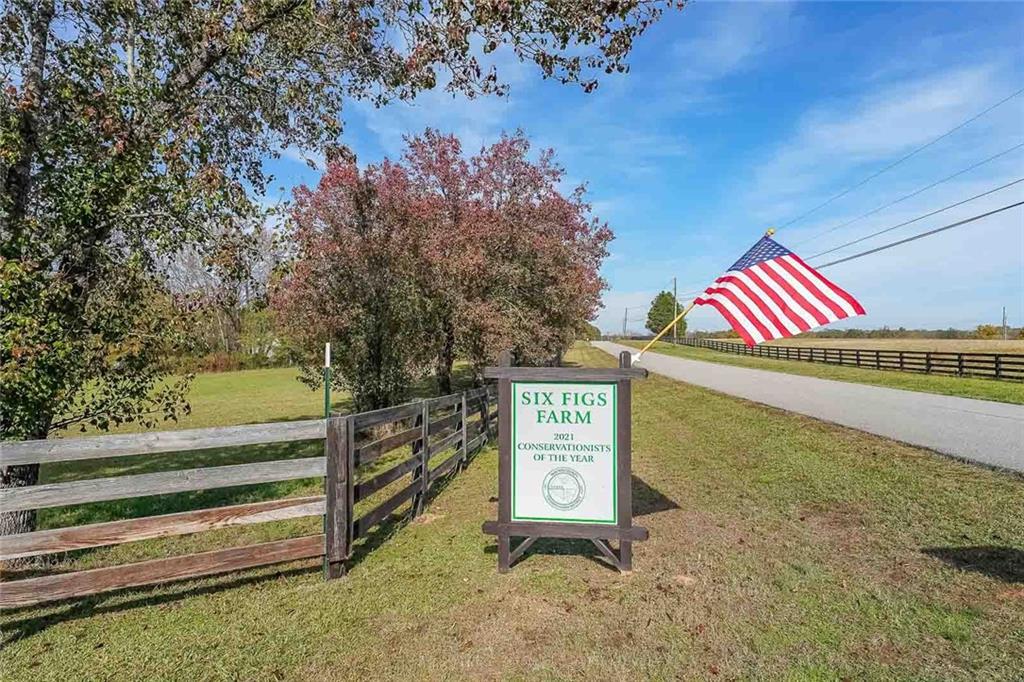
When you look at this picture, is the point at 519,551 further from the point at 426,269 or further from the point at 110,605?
the point at 426,269

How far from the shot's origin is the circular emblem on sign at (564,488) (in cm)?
471

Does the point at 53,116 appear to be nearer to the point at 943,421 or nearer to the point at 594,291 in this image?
the point at 943,421

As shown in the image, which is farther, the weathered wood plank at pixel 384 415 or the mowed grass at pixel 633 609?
the weathered wood plank at pixel 384 415

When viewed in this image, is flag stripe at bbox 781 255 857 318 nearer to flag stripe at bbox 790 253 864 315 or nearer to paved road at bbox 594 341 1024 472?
flag stripe at bbox 790 253 864 315

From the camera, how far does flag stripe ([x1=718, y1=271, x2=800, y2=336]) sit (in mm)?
4676

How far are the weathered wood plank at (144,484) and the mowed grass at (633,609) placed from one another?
862 millimetres

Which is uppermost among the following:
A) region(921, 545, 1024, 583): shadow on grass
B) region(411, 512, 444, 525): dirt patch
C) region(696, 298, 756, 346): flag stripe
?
region(696, 298, 756, 346): flag stripe

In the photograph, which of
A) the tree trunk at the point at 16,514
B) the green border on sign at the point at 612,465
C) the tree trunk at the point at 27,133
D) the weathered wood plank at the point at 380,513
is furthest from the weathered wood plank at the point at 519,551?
the tree trunk at the point at 27,133

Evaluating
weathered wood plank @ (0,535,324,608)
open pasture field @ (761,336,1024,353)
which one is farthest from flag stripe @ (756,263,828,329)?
open pasture field @ (761,336,1024,353)

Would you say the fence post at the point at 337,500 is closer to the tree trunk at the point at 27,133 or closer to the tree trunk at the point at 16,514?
the tree trunk at the point at 16,514

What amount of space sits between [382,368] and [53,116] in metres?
7.22

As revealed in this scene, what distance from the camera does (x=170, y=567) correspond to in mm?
4105

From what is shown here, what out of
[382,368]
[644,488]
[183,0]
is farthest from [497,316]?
[183,0]

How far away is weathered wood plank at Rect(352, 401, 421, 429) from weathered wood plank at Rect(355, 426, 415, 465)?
7.6 inches
